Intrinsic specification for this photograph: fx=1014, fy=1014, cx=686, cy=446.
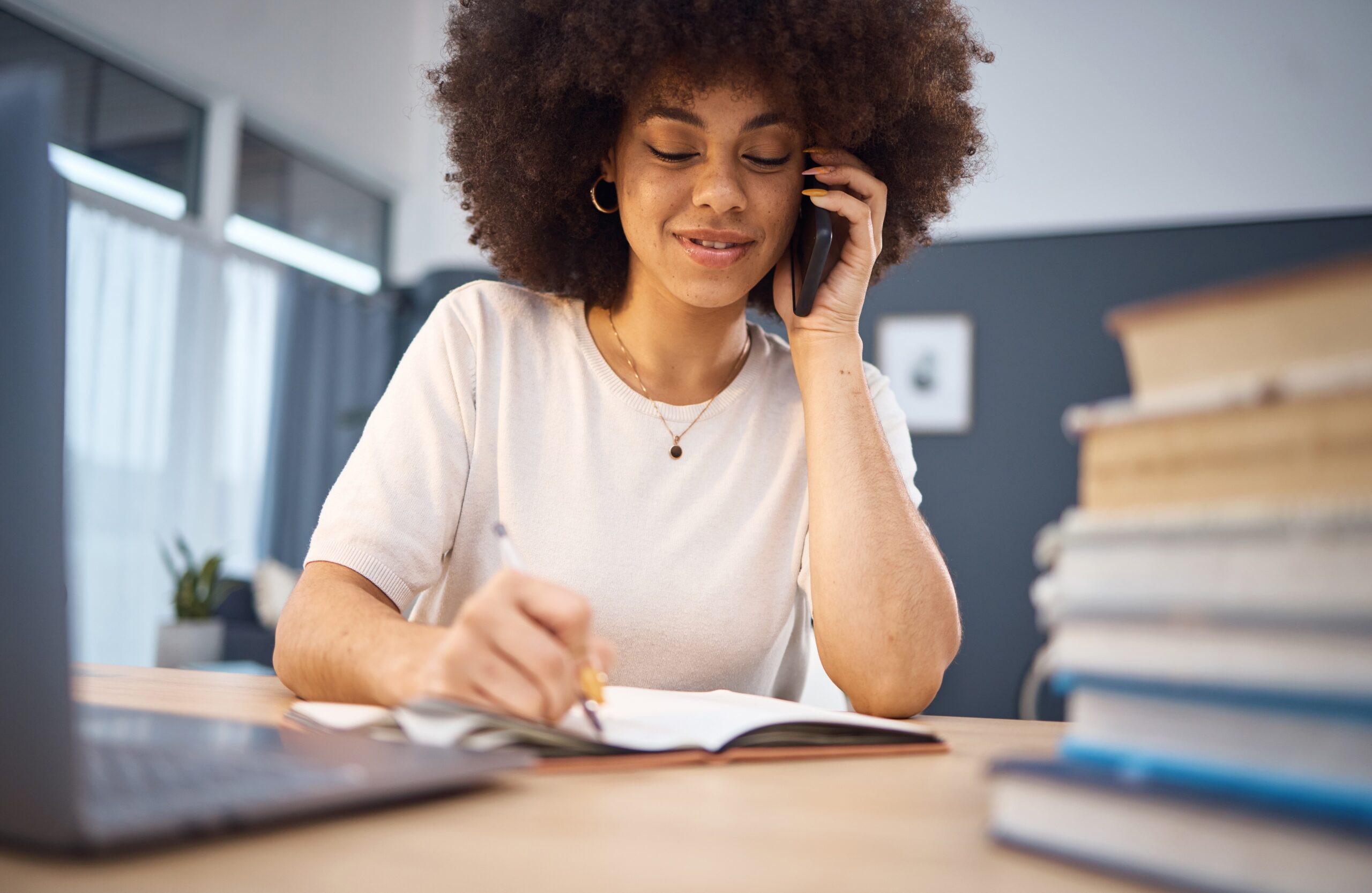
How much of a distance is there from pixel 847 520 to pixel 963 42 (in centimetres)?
73

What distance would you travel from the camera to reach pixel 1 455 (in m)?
0.37

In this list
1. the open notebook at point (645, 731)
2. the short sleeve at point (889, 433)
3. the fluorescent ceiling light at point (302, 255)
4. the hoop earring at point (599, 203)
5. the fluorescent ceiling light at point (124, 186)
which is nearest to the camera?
the open notebook at point (645, 731)

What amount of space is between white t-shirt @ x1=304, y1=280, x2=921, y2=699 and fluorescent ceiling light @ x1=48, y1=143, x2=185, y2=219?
335 cm

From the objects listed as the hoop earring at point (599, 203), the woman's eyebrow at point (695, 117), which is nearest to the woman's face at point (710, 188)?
the woman's eyebrow at point (695, 117)

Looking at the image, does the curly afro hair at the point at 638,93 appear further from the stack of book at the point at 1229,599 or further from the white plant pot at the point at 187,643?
the white plant pot at the point at 187,643

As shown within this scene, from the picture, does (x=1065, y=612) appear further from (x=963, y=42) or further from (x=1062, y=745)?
(x=963, y=42)

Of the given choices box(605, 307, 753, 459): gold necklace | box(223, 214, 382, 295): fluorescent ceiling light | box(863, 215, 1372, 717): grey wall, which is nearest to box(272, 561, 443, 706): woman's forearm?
box(605, 307, 753, 459): gold necklace

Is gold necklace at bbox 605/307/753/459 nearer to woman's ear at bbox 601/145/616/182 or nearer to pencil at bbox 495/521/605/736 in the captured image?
woman's ear at bbox 601/145/616/182

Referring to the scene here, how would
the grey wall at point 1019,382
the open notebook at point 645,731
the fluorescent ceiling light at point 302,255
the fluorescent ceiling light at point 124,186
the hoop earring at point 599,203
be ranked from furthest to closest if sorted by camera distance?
1. the fluorescent ceiling light at point 302,255
2. the fluorescent ceiling light at point 124,186
3. the grey wall at point 1019,382
4. the hoop earring at point 599,203
5. the open notebook at point 645,731

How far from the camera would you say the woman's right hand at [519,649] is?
604 millimetres

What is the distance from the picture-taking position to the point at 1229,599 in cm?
32

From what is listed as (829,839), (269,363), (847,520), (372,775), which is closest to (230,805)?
(372,775)

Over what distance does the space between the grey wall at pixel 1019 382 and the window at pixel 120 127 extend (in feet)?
10.5

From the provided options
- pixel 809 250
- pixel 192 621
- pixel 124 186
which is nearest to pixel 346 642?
pixel 809 250
